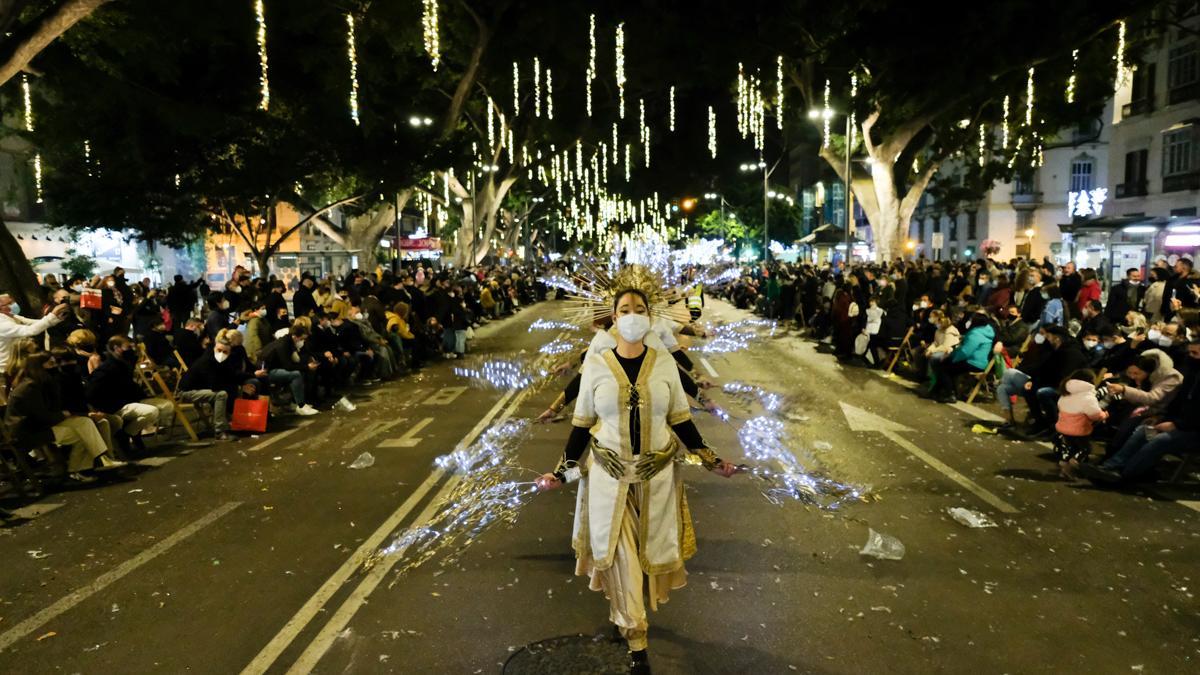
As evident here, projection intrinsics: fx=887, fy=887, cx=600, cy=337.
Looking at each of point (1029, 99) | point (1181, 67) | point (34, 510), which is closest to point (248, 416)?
point (34, 510)

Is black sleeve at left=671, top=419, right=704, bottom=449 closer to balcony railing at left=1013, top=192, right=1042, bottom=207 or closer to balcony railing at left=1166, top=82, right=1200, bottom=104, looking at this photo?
balcony railing at left=1166, top=82, right=1200, bottom=104

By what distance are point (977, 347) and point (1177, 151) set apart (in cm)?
2749

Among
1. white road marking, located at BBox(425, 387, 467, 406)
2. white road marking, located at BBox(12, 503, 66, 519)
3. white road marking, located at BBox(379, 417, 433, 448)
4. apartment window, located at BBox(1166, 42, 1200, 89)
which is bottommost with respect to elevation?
white road marking, located at BBox(425, 387, 467, 406)

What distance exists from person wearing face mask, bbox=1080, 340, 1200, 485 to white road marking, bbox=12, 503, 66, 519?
9.64 meters

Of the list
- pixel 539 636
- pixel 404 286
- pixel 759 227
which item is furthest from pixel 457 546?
pixel 759 227

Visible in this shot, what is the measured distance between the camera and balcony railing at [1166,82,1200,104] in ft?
106

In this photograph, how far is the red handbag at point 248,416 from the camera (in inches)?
445

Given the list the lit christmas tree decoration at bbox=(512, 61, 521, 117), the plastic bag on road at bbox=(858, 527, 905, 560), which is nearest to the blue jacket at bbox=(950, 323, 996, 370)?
the plastic bag on road at bbox=(858, 527, 905, 560)

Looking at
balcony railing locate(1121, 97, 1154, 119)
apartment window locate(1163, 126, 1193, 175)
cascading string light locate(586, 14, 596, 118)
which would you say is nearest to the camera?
cascading string light locate(586, 14, 596, 118)

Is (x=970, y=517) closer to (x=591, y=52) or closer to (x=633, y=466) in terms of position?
(x=633, y=466)

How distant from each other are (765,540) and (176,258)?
42.9 m

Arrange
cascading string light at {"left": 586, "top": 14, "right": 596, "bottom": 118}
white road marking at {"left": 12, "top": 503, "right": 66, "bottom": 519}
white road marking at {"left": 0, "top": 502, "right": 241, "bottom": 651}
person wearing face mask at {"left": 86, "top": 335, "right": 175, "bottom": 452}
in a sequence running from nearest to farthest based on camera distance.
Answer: white road marking at {"left": 0, "top": 502, "right": 241, "bottom": 651} → white road marking at {"left": 12, "top": 503, "right": 66, "bottom": 519} → person wearing face mask at {"left": 86, "top": 335, "right": 175, "bottom": 452} → cascading string light at {"left": 586, "top": 14, "right": 596, "bottom": 118}

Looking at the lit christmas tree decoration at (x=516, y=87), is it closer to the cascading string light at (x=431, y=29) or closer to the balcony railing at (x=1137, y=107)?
the cascading string light at (x=431, y=29)

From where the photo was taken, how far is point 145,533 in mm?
7176
